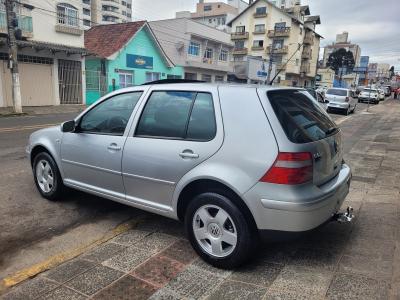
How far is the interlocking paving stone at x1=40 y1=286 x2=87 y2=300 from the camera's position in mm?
2789

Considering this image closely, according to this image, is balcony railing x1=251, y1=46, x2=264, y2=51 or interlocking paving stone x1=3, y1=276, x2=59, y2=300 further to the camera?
balcony railing x1=251, y1=46, x2=264, y2=51

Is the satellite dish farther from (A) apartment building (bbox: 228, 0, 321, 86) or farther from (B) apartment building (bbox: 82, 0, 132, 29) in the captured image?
(B) apartment building (bbox: 82, 0, 132, 29)

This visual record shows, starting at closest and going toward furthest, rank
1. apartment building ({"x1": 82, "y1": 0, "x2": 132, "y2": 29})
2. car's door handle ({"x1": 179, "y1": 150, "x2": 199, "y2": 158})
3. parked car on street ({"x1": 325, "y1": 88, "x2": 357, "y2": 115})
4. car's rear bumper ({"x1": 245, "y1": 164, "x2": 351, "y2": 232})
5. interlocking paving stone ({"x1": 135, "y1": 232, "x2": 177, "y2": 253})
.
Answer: car's rear bumper ({"x1": 245, "y1": 164, "x2": 351, "y2": 232}), car's door handle ({"x1": 179, "y1": 150, "x2": 199, "y2": 158}), interlocking paving stone ({"x1": 135, "y1": 232, "x2": 177, "y2": 253}), parked car on street ({"x1": 325, "y1": 88, "x2": 357, "y2": 115}), apartment building ({"x1": 82, "y1": 0, "x2": 132, "y2": 29})

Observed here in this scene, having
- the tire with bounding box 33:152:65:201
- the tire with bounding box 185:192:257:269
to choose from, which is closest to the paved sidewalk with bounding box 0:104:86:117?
the tire with bounding box 33:152:65:201

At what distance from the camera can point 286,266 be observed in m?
3.28

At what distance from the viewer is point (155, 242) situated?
3785mm

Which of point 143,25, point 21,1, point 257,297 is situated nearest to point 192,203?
point 257,297

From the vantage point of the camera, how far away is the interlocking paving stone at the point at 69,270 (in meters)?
3.07

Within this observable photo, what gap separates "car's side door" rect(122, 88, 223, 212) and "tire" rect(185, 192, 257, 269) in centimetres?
33

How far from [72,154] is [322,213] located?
2.98 meters

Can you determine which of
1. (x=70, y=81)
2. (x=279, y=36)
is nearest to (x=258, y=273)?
(x=70, y=81)

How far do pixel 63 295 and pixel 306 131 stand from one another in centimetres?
244

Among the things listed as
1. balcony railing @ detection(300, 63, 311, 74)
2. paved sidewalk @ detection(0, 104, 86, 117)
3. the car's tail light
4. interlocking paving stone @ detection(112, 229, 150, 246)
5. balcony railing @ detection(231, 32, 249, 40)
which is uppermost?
balcony railing @ detection(231, 32, 249, 40)

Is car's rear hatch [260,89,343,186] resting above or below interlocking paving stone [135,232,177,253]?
above
